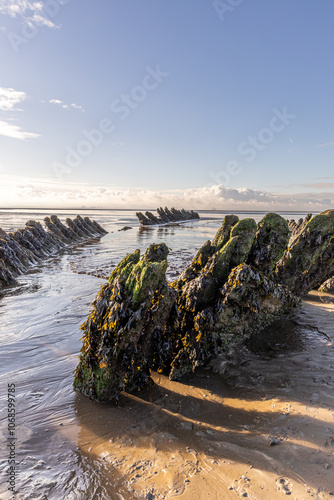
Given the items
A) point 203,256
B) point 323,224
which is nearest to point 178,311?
point 203,256

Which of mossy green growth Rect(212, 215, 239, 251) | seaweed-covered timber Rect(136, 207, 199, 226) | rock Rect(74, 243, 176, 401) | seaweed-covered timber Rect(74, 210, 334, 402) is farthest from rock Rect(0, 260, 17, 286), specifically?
seaweed-covered timber Rect(136, 207, 199, 226)

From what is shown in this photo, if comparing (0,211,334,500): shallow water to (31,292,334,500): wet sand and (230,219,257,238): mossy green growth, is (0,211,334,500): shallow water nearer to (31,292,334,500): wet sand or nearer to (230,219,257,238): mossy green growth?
(31,292,334,500): wet sand

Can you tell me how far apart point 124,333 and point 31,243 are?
1461 centimetres

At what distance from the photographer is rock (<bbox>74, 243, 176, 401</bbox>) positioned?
4035mm

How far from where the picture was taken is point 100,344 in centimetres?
415

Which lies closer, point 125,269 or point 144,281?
point 144,281

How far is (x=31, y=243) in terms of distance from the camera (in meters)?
16.4

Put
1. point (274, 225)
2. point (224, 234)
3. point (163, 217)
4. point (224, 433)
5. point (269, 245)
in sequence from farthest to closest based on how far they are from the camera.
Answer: point (163, 217)
point (274, 225)
point (224, 234)
point (269, 245)
point (224, 433)

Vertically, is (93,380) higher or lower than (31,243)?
lower

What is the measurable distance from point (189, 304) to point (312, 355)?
2318mm

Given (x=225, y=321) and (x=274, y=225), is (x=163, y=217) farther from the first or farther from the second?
(x=225, y=321)

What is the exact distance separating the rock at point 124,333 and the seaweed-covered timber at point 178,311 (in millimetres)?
15

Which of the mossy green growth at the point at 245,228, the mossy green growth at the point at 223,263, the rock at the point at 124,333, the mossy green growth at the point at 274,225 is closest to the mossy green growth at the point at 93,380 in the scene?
the rock at the point at 124,333

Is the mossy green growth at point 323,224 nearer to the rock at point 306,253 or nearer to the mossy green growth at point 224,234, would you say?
the rock at point 306,253
